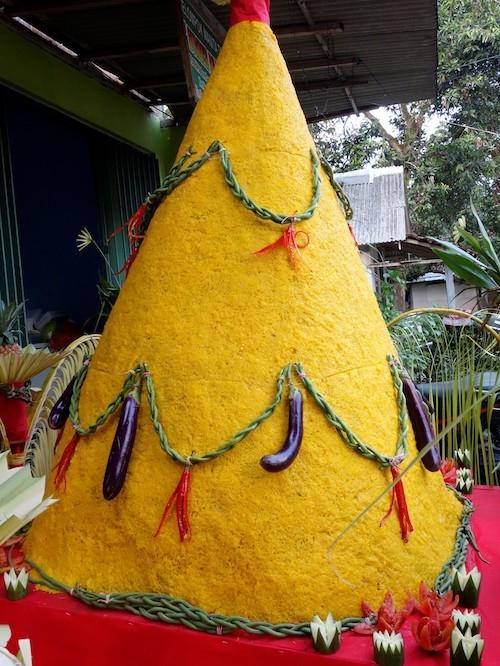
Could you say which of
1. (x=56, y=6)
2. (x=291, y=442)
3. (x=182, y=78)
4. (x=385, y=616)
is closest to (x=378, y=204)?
(x=182, y=78)

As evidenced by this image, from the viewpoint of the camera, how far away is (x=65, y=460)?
5.79ft

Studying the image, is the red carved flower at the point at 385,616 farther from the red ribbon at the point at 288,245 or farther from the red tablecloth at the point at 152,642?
the red ribbon at the point at 288,245

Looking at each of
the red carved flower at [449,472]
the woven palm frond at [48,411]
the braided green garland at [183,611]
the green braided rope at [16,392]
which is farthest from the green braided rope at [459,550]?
the green braided rope at [16,392]

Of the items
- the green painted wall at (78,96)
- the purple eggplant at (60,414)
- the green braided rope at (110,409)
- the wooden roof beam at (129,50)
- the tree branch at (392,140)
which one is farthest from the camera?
the tree branch at (392,140)

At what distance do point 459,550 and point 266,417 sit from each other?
67cm

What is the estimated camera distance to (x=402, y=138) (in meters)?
14.8

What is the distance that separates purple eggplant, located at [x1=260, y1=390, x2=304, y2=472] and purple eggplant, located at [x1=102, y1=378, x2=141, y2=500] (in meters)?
0.36

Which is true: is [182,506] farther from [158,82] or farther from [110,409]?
[158,82]

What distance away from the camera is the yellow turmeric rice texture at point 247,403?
1.49 meters

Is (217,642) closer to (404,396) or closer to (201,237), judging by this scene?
(404,396)

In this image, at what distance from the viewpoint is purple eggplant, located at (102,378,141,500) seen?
1.58 metres

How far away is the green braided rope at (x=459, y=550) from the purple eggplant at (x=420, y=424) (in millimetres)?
201

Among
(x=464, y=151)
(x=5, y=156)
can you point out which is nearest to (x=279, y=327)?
(x=5, y=156)

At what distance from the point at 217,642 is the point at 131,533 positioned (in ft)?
1.09
